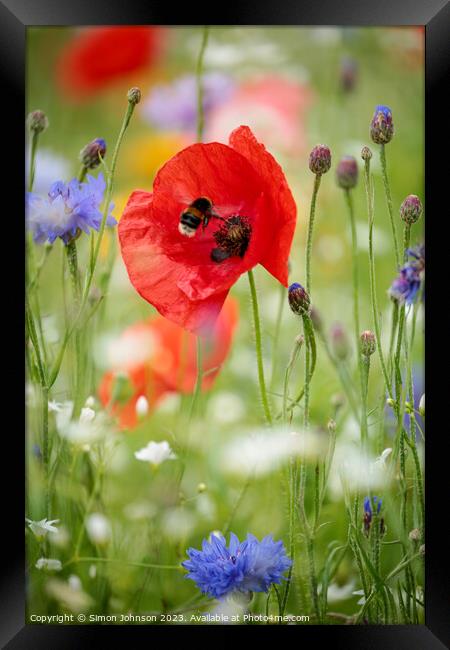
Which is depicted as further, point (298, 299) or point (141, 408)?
point (141, 408)

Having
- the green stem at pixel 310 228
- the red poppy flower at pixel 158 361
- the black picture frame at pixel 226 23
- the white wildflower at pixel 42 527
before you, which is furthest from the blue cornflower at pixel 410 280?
the white wildflower at pixel 42 527

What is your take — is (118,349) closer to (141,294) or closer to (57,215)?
(141,294)

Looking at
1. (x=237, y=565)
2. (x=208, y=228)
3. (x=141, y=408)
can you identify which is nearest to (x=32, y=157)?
(x=208, y=228)

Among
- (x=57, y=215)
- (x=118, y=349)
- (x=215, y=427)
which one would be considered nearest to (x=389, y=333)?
(x=215, y=427)

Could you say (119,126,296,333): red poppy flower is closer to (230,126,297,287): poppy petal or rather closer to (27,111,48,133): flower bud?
(230,126,297,287): poppy petal

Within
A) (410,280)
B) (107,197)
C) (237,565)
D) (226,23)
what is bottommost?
(237,565)

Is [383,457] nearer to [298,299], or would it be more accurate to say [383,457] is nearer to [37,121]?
[298,299]

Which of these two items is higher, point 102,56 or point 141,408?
point 102,56

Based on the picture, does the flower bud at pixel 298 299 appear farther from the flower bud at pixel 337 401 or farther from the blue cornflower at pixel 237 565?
the blue cornflower at pixel 237 565
